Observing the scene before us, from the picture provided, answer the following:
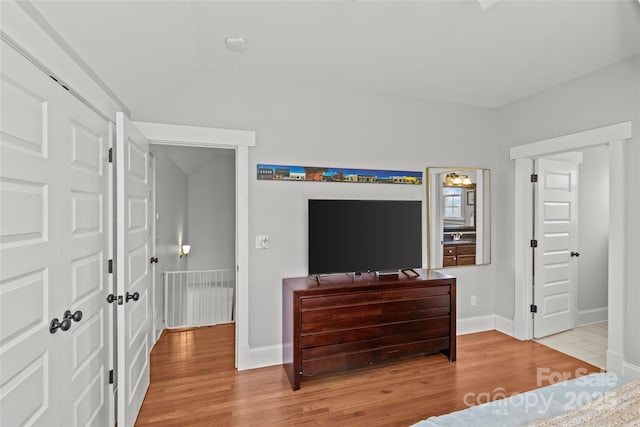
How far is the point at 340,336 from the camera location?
2807mm

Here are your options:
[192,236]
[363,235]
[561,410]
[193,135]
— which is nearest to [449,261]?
[363,235]

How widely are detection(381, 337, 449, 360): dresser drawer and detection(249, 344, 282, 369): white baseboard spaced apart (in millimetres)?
971

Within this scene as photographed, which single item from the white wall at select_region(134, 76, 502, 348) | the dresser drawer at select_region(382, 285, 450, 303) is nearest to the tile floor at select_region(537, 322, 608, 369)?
the dresser drawer at select_region(382, 285, 450, 303)

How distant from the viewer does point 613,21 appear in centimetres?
225

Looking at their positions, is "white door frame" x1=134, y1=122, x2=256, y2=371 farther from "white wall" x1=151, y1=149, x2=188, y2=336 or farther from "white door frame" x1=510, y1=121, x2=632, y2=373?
"white door frame" x1=510, y1=121, x2=632, y2=373

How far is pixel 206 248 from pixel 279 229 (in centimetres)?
320

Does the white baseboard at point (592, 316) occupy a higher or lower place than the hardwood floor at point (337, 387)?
higher

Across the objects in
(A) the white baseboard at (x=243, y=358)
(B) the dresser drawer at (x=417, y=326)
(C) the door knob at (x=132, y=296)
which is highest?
(C) the door knob at (x=132, y=296)

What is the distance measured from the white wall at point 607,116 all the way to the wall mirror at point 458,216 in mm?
349

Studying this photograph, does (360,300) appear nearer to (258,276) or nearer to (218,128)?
(258,276)

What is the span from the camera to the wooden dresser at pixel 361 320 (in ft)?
8.92

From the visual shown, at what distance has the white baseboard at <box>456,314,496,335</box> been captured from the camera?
3.86 metres

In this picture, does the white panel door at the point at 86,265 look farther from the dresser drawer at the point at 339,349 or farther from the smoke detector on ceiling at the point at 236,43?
the dresser drawer at the point at 339,349

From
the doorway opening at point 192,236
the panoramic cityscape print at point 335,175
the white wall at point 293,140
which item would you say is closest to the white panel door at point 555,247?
the white wall at point 293,140
